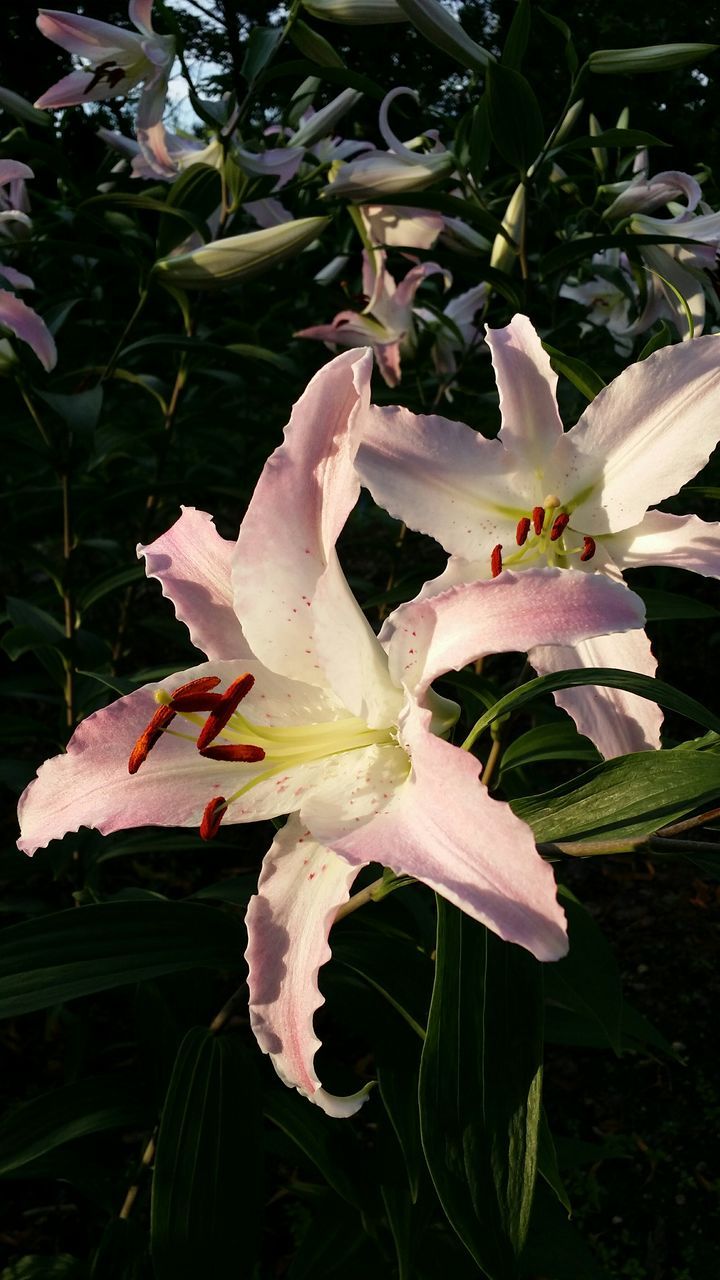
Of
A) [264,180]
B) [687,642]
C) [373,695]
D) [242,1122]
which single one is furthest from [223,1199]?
[687,642]

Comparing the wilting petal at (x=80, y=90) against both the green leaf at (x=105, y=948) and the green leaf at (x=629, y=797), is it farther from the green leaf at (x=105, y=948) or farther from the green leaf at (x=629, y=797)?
the green leaf at (x=629, y=797)

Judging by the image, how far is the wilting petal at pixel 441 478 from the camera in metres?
0.69

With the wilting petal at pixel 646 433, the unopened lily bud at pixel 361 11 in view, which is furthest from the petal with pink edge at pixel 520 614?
the unopened lily bud at pixel 361 11

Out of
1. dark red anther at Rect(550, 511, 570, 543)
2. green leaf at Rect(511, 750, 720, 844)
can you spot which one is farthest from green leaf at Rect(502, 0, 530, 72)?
green leaf at Rect(511, 750, 720, 844)

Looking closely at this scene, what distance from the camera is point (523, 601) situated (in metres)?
0.50

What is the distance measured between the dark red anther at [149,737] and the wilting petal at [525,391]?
32 centimetres

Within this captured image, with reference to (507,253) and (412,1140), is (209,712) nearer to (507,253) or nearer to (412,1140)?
(412,1140)

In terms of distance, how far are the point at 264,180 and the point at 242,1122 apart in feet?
4.22

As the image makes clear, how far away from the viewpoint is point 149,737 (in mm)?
590

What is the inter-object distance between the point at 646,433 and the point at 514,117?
64cm

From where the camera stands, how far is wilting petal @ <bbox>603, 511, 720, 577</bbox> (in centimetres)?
69

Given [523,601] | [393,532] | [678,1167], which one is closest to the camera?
[523,601]

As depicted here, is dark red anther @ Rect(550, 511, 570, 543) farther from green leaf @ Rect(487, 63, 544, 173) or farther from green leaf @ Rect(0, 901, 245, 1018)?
green leaf @ Rect(487, 63, 544, 173)

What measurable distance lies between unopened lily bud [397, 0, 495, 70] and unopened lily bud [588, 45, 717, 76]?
142mm
